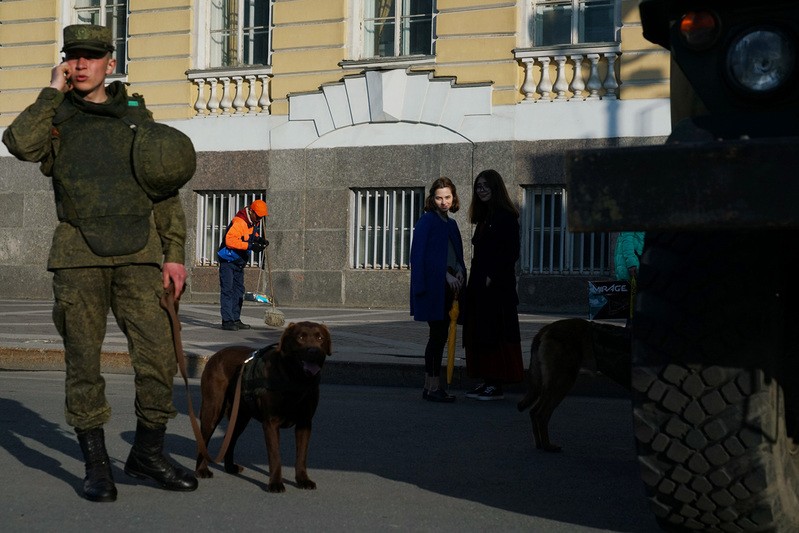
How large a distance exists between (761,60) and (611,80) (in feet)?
47.8

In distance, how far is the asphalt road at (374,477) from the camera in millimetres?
4969

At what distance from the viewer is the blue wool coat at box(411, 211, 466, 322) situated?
9594mm

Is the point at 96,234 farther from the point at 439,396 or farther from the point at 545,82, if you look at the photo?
the point at 545,82

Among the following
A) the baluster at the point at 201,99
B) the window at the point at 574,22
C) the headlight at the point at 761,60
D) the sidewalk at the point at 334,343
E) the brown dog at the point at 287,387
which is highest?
the window at the point at 574,22

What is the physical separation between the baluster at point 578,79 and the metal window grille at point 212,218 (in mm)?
5697

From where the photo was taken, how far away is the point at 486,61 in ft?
61.8

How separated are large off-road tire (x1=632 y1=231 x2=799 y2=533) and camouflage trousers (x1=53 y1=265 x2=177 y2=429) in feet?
7.51

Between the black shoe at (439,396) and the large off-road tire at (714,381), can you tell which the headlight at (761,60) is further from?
the black shoe at (439,396)

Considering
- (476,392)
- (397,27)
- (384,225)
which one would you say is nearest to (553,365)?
(476,392)

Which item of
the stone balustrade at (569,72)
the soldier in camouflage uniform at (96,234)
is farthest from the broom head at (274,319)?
the soldier in camouflage uniform at (96,234)

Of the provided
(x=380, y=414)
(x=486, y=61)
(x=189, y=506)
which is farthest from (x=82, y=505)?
(x=486, y=61)

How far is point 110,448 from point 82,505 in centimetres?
158

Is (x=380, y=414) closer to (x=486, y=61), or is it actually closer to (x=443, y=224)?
(x=443, y=224)

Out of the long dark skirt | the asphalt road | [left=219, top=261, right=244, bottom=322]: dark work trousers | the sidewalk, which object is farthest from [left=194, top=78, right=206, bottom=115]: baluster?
the asphalt road
